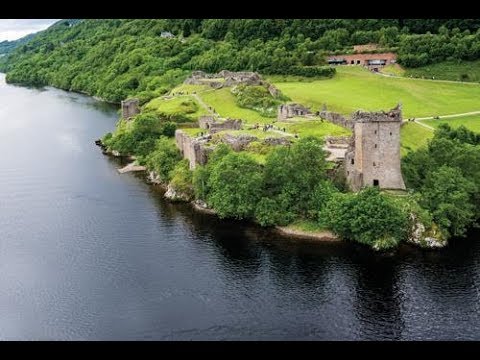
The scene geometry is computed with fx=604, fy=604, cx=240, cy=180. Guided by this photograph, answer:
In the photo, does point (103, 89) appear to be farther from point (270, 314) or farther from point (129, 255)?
point (270, 314)

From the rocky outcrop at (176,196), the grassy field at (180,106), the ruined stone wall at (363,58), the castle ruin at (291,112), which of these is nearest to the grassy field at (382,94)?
the ruined stone wall at (363,58)

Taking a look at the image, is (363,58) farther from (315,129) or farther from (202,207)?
(202,207)

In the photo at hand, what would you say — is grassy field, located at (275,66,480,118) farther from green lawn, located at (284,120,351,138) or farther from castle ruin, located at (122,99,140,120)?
castle ruin, located at (122,99,140,120)

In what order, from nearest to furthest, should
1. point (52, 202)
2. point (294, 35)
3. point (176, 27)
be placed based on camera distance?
1. point (52, 202)
2. point (294, 35)
3. point (176, 27)

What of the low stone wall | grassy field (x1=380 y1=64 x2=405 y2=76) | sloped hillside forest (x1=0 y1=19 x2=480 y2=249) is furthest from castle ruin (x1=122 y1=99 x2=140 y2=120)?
grassy field (x1=380 y1=64 x2=405 y2=76)

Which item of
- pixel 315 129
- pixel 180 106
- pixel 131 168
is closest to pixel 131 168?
pixel 131 168
